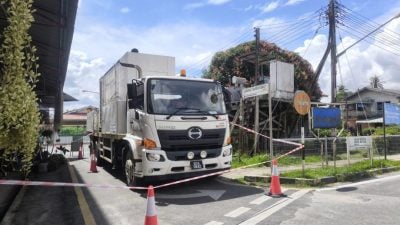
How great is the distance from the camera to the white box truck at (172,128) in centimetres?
912

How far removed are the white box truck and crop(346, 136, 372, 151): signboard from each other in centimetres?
505

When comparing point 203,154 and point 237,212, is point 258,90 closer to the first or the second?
point 203,154

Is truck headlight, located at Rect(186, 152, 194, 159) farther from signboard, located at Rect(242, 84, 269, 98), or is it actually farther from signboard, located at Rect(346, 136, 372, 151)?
signboard, located at Rect(346, 136, 372, 151)

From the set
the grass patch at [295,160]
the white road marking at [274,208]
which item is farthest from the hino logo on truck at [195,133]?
the grass patch at [295,160]

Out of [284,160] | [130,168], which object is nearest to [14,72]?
[130,168]

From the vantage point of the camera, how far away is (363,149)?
46.5 ft

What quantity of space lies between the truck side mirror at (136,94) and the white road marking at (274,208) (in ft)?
12.5

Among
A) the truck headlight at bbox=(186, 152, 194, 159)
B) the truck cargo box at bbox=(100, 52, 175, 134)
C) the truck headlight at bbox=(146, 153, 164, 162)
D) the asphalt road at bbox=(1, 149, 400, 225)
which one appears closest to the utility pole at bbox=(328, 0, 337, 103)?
the asphalt road at bbox=(1, 149, 400, 225)

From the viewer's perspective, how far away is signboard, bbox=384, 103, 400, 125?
15734mm

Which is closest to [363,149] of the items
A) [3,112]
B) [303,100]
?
[303,100]

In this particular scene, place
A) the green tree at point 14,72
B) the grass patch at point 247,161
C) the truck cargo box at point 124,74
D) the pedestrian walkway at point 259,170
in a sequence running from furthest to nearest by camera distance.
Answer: the grass patch at point 247,161 → the pedestrian walkway at point 259,170 → the truck cargo box at point 124,74 → the green tree at point 14,72

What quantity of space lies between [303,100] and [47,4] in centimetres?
706

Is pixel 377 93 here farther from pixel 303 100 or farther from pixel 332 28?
pixel 303 100

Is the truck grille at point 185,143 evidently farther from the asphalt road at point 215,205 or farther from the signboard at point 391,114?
the signboard at point 391,114
